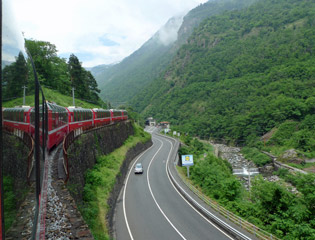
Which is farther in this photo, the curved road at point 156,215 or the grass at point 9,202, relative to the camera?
the curved road at point 156,215

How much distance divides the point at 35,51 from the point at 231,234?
25.3 m

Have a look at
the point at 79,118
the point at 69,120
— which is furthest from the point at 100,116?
the point at 69,120

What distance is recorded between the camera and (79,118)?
66.0ft

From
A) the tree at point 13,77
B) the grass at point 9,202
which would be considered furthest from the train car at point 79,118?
the grass at point 9,202

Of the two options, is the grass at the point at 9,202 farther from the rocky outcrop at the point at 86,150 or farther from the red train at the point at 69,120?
the rocky outcrop at the point at 86,150

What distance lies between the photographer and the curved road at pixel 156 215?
12.2 metres

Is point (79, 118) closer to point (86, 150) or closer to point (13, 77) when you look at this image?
point (86, 150)

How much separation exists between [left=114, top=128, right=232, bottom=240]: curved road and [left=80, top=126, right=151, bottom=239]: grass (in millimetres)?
1505

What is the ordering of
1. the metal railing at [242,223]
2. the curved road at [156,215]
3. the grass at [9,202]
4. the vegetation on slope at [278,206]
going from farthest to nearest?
the vegetation on slope at [278,206], the curved road at [156,215], the metal railing at [242,223], the grass at [9,202]

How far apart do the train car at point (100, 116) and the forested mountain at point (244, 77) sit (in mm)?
43882

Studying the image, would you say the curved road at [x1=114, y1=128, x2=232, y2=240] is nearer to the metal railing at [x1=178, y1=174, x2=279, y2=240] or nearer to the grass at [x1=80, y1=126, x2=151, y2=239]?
the metal railing at [x1=178, y1=174, x2=279, y2=240]

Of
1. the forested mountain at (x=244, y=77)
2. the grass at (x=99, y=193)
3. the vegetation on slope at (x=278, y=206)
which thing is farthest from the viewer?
the forested mountain at (x=244, y=77)

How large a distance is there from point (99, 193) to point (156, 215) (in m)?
4.29

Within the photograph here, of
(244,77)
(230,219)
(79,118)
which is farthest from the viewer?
(244,77)
